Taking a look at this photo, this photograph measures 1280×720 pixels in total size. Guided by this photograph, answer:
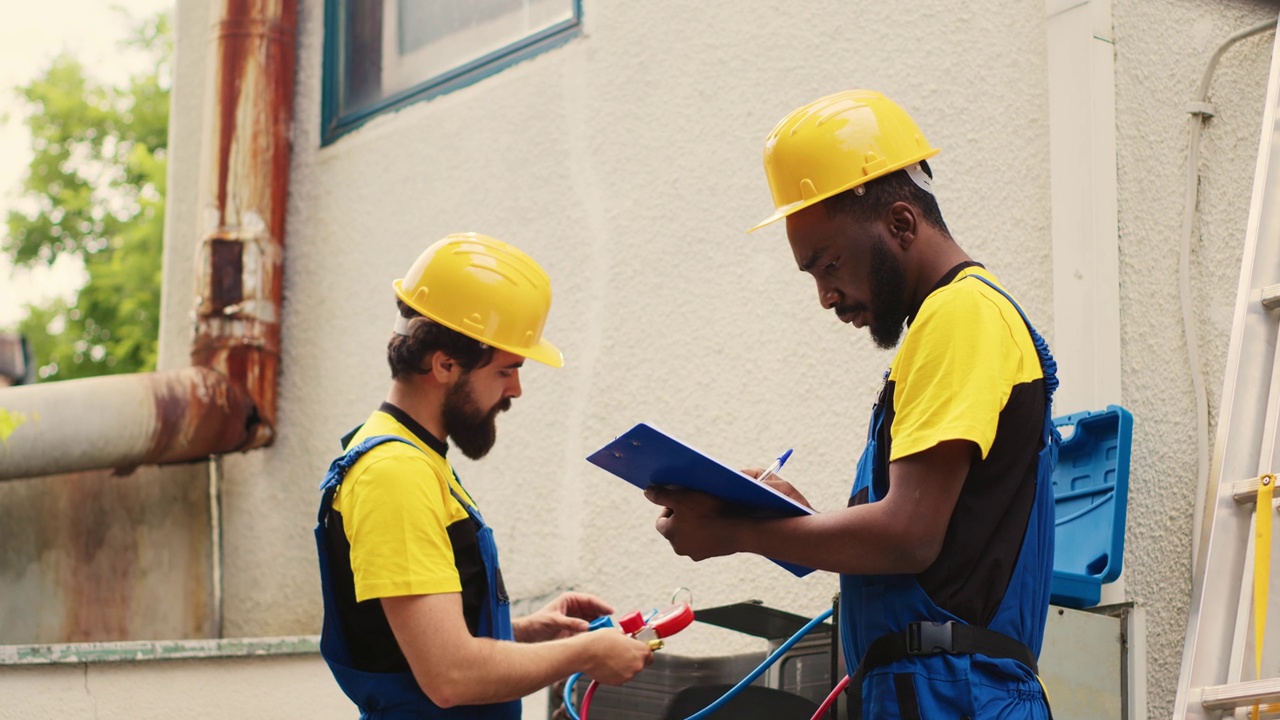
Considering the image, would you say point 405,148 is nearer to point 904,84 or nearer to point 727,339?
point 727,339

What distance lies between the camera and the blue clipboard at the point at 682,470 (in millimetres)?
2471

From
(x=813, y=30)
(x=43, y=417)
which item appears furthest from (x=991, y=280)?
(x=43, y=417)

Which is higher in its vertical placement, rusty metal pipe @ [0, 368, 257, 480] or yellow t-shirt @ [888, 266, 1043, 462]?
yellow t-shirt @ [888, 266, 1043, 462]

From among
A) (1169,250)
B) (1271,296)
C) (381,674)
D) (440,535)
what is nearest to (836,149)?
(440,535)

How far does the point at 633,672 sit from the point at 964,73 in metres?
2.54

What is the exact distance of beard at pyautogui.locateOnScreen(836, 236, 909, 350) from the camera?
2703 mm

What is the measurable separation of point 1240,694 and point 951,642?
40.5 inches

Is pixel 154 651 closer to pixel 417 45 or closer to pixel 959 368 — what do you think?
pixel 417 45

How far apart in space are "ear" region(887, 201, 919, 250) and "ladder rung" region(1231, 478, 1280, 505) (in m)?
1.25

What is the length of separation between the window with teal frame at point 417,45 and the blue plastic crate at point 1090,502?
8.20 feet

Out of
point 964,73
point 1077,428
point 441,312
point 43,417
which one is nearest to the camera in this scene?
point 441,312

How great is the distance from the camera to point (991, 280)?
2.61m

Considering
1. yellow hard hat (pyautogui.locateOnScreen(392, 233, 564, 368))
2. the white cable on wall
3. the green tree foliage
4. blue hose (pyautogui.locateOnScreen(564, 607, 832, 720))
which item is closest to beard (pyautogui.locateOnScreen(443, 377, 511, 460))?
yellow hard hat (pyautogui.locateOnScreen(392, 233, 564, 368))

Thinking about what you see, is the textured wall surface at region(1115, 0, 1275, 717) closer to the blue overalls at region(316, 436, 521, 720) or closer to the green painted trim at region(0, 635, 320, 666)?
the blue overalls at region(316, 436, 521, 720)
